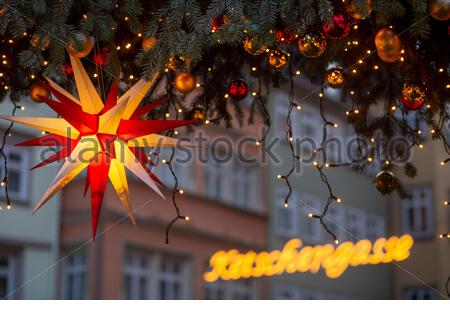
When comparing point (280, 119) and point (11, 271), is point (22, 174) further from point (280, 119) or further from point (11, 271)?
point (280, 119)

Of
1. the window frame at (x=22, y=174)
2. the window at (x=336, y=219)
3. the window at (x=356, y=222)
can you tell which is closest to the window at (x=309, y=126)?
the window at (x=336, y=219)

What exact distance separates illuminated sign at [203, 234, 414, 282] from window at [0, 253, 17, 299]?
3952 millimetres

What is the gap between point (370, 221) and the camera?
68.9 feet

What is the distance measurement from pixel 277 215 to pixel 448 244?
13.4 ft

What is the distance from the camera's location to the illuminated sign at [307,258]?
1670cm

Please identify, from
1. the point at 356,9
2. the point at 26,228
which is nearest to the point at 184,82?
the point at 356,9

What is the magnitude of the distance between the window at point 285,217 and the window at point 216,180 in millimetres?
1627

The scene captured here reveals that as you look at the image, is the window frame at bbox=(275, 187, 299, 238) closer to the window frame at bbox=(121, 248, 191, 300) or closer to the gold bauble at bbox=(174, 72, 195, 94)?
the window frame at bbox=(121, 248, 191, 300)

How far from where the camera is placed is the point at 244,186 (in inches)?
693

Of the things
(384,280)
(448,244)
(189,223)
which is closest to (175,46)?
(189,223)

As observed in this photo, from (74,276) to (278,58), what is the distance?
1100 cm

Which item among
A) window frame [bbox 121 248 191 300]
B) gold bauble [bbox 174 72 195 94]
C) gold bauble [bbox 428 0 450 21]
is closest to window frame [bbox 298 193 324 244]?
window frame [bbox 121 248 191 300]

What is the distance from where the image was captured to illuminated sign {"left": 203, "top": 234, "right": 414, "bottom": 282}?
16.7 m

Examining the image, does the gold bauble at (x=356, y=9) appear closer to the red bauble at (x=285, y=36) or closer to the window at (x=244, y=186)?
the red bauble at (x=285, y=36)
